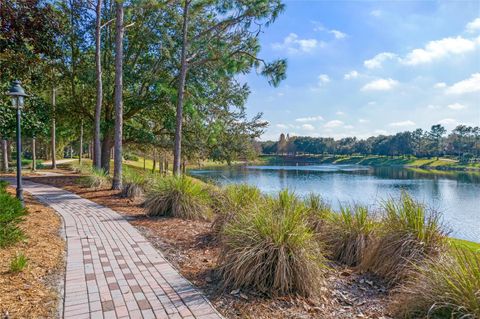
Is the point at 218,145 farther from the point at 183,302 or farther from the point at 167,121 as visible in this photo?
the point at 183,302

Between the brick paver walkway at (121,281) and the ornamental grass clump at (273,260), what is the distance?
0.46 meters

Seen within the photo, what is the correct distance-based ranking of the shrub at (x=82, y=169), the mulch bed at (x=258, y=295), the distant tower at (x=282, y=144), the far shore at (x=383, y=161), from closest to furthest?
the mulch bed at (x=258, y=295) < the shrub at (x=82, y=169) < the far shore at (x=383, y=161) < the distant tower at (x=282, y=144)

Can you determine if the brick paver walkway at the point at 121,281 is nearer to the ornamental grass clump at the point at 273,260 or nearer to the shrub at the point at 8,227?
the ornamental grass clump at the point at 273,260

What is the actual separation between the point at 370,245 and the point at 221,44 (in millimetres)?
8562

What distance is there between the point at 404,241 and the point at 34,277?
13.7 feet

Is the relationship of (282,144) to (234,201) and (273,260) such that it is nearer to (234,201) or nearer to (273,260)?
(234,201)

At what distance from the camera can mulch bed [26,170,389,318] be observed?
281cm

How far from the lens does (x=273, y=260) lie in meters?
3.16

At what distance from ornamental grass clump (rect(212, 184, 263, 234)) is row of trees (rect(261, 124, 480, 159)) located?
240 ft

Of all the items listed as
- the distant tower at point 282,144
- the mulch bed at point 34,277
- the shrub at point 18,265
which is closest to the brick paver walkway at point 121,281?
the mulch bed at point 34,277

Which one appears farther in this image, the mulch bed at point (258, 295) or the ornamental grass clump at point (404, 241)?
the ornamental grass clump at point (404, 241)

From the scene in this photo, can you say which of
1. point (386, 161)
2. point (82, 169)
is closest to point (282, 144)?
point (386, 161)

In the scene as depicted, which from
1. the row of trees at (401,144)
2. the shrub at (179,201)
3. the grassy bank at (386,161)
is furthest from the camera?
the row of trees at (401,144)

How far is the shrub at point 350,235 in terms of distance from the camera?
4184 mm
